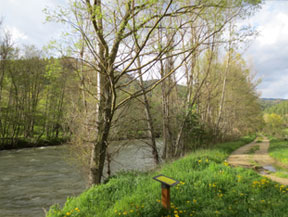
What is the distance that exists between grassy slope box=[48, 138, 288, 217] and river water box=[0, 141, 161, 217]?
2.25 m

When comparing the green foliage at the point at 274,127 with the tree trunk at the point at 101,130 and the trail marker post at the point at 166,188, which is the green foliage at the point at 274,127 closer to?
the tree trunk at the point at 101,130

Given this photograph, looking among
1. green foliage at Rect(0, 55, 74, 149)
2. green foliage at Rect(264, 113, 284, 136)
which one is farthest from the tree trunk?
green foliage at Rect(264, 113, 284, 136)

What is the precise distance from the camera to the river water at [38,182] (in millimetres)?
6316

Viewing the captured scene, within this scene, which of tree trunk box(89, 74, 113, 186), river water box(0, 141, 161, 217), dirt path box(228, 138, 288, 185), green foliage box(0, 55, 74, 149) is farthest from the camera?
green foliage box(0, 55, 74, 149)

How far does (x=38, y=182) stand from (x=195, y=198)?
7.88 metres

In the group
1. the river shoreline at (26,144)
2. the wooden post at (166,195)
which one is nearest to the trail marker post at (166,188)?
the wooden post at (166,195)

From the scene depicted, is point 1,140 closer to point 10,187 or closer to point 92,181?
point 10,187

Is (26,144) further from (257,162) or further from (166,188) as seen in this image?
(166,188)

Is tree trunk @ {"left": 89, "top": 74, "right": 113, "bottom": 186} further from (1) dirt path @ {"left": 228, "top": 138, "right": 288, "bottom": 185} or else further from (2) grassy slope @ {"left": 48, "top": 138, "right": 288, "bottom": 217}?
(1) dirt path @ {"left": 228, "top": 138, "right": 288, "bottom": 185}

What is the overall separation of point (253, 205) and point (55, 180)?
848 cm

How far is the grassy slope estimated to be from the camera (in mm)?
3260

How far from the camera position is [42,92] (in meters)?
23.9

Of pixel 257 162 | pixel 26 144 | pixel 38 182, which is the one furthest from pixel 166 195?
pixel 26 144

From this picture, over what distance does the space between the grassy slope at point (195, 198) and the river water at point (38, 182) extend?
7.38 feet
